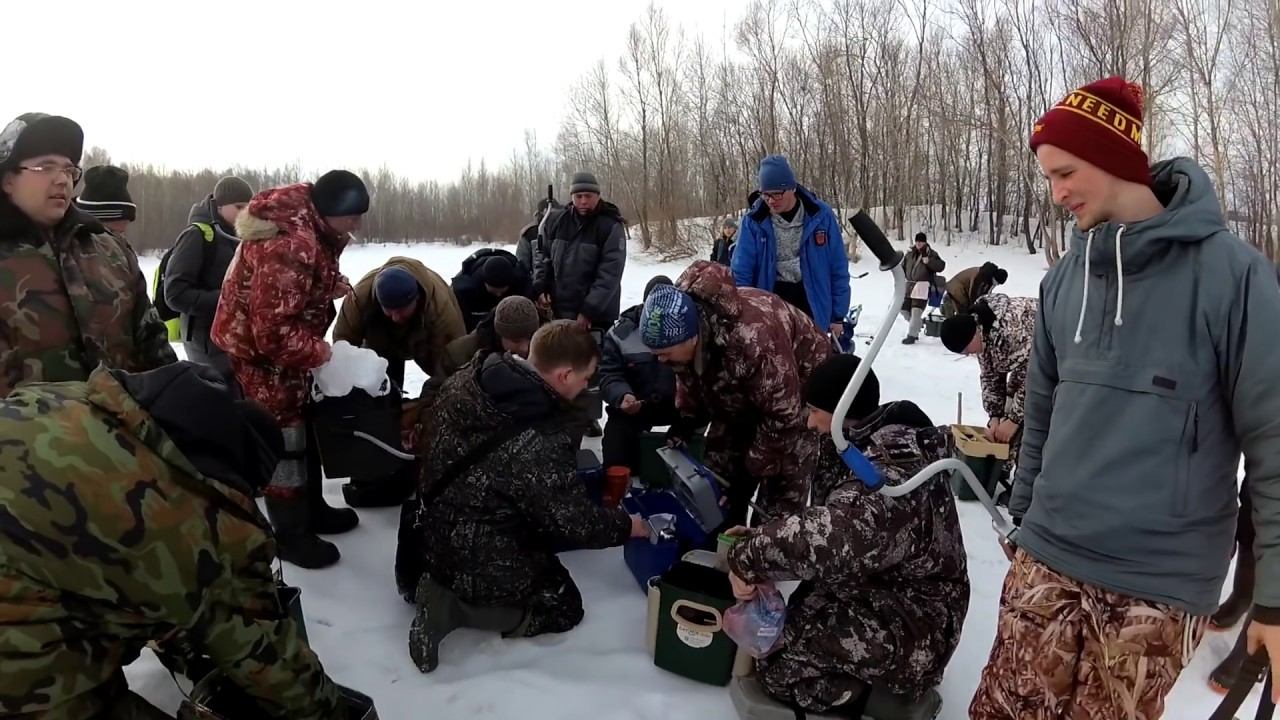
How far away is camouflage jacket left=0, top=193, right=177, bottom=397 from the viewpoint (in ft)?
7.34

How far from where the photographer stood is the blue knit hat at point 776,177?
4355 millimetres

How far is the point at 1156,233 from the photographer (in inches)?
59.1

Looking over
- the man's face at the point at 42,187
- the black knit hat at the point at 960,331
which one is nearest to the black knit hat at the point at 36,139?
the man's face at the point at 42,187

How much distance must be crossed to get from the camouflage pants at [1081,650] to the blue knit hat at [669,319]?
1.43 m

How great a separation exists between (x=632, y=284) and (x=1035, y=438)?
52.2 feet

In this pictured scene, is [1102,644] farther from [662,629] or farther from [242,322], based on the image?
[242,322]

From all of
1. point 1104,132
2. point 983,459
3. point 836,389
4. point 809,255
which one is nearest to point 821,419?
point 836,389

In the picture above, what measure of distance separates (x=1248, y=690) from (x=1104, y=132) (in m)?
1.77

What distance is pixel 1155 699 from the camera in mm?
1657

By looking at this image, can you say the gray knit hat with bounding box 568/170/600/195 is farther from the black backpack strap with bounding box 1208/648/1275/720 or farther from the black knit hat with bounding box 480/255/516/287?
the black backpack strap with bounding box 1208/648/1275/720

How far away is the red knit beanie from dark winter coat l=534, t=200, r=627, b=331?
380cm

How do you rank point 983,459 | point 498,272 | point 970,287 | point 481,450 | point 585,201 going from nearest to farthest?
point 481,450 → point 983,459 → point 498,272 → point 970,287 → point 585,201

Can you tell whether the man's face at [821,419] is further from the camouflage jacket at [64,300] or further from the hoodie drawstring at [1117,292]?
the camouflage jacket at [64,300]

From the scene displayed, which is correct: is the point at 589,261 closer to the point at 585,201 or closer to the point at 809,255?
the point at 585,201
